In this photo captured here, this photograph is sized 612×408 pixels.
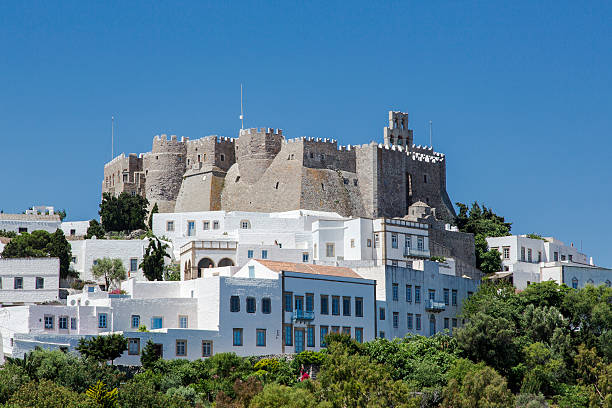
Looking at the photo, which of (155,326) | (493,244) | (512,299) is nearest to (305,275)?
(155,326)

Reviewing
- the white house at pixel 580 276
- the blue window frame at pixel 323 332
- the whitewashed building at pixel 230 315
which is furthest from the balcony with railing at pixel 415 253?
the blue window frame at pixel 323 332

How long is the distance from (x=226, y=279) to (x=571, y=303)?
20.0 meters

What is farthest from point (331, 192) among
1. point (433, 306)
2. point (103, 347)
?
point (103, 347)

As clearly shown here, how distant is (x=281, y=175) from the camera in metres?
89.4

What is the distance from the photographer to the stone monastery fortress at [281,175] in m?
89.0

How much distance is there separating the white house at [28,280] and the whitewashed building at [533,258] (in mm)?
29558

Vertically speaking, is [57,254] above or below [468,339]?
above

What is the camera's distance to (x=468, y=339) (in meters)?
62.7

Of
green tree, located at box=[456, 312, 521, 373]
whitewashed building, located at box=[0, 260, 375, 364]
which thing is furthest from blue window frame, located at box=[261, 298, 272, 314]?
green tree, located at box=[456, 312, 521, 373]

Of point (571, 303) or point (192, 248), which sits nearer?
point (571, 303)

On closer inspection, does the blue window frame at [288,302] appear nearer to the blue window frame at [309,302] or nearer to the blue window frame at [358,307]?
the blue window frame at [309,302]

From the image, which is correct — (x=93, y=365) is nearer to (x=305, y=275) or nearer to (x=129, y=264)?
(x=305, y=275)

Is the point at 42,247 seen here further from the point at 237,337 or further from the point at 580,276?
Answer: the point at 580,276

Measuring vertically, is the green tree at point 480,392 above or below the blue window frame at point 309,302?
below
